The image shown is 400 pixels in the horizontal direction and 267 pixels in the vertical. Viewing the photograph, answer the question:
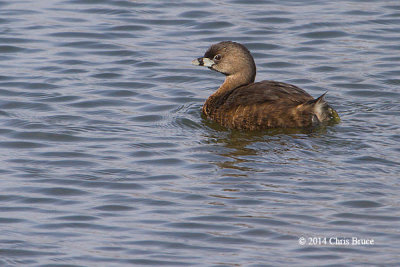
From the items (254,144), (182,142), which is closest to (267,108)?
(254,144)

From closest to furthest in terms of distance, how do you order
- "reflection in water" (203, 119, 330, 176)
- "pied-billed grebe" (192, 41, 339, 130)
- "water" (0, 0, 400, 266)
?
"water" (0, 0, 400, 266) → "reflection in water" (203, 119, 330, 176) → "pied-billed grebe" (192, 41, 339, 130)

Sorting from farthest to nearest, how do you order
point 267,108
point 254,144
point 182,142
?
1. point 267,108
2. point 182,142
3. point 254,144

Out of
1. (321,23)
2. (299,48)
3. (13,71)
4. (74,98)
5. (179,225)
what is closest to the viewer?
(179,225)

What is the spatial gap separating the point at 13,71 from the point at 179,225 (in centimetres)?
573

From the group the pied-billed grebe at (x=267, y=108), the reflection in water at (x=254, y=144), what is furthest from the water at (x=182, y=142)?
the pied-billed grebe at (x=267, y=108)

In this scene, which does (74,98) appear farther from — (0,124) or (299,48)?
(299,48)

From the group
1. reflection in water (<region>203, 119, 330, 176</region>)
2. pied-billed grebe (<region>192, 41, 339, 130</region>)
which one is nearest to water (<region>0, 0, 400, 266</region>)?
reflection in water (<region>203, 119, 330, 176</region>)

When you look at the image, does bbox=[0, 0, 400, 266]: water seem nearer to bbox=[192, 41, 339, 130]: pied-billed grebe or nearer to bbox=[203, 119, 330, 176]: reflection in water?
bbox=[203, 119, 330, 176]: reflection in water

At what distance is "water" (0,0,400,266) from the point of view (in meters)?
6.96

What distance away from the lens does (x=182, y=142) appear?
31.2 ft

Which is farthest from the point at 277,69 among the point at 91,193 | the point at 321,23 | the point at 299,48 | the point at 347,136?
the point at 91,193

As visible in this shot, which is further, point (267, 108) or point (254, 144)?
point (267, 108)

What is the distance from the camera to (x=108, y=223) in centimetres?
728

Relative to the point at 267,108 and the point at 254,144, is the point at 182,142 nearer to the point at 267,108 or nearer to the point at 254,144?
the point at 254,144
